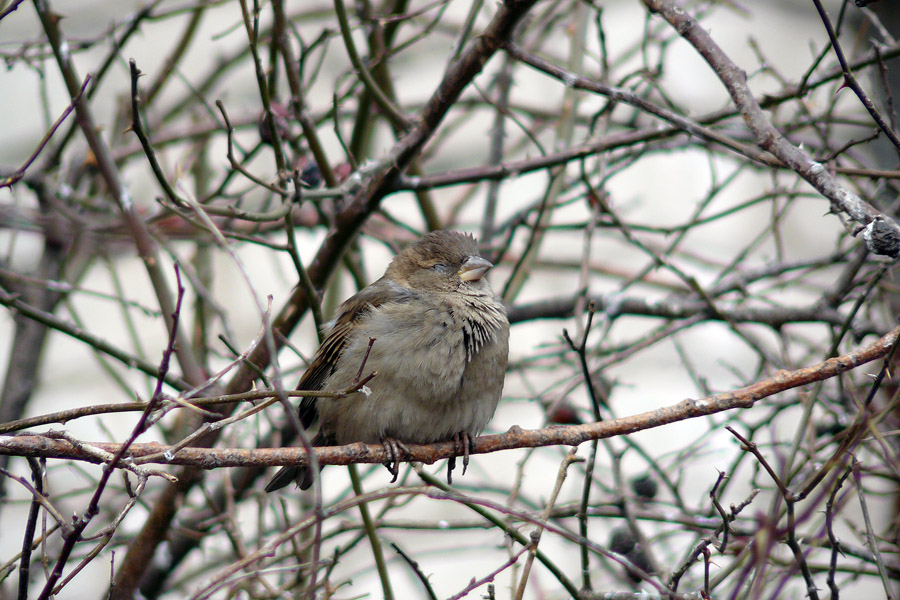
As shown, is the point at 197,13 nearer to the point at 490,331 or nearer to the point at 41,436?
the point at 490,331

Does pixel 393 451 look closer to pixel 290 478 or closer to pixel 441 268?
pixel 290 478

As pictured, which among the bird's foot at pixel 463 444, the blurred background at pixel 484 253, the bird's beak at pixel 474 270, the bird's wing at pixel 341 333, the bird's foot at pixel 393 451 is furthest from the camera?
the bird's beak at pixel 474 270

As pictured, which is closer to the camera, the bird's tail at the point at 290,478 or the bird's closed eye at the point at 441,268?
the bird's tail at the point at 290,478

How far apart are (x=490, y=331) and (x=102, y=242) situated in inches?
101

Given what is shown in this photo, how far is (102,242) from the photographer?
16.4 feet

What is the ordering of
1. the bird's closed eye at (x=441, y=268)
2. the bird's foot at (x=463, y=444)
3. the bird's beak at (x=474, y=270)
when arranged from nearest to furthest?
1. the bird's foot at (x=463, y=444)
2. the bird's beak at (x=474, y=270)
3. the bird's closed eye at (x=441, y=268)

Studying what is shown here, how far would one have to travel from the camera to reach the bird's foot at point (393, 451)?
140 inches

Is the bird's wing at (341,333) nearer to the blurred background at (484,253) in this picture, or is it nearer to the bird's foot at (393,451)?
the blurred background at (484,253)

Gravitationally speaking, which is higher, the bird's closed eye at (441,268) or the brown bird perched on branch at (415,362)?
the bird's closed eye at (441,268)

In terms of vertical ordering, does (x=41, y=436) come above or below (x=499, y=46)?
below

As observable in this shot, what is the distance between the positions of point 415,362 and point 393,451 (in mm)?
452

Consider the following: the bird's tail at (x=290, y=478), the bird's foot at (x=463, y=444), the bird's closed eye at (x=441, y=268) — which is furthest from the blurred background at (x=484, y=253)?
the bird's closed eye at (x=441, y=268)

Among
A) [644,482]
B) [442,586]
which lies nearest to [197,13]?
[644,482]

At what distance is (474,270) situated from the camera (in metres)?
4.45
